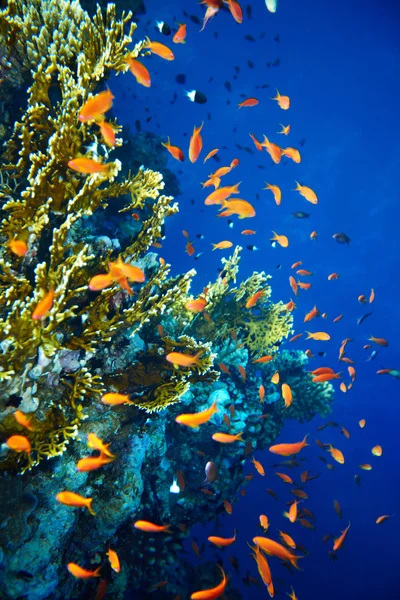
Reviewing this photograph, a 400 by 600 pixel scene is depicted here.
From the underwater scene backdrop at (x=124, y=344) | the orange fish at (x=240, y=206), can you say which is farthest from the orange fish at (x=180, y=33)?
the orange fish at (x=240, y=206)

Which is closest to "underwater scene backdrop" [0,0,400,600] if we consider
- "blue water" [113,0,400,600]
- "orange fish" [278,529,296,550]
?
"orange fish" [278,529,296,550]

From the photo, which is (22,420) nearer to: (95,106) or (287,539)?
(95,106)

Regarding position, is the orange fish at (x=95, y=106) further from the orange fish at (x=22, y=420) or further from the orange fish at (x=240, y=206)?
the orange fish at (x=240, y=206)

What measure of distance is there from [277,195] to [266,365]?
534cm

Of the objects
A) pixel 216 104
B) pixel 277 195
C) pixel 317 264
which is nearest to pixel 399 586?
pixel 317 264

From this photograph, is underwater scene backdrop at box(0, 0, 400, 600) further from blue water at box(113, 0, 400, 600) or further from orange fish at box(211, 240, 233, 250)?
blue water at box(113, 0, 400, 600)

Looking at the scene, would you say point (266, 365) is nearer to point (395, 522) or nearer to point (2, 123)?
point (2, 123)

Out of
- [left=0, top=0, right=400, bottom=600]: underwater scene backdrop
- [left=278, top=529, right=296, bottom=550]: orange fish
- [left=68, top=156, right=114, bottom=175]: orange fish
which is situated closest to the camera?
[left=68, top=156, right=114, bottom=175]: orange fish

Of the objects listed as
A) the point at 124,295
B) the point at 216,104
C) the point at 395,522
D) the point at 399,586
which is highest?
the point at 216,104

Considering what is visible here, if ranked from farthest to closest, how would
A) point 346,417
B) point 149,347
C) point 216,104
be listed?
point 346,417 → point 216,104 → point 149,347

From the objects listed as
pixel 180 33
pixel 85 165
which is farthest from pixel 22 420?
pixel 180 33

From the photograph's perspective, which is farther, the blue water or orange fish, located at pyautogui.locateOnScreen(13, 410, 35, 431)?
the blue water

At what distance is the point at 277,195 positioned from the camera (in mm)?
7773

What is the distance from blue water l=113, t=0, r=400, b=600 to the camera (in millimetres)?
21703
